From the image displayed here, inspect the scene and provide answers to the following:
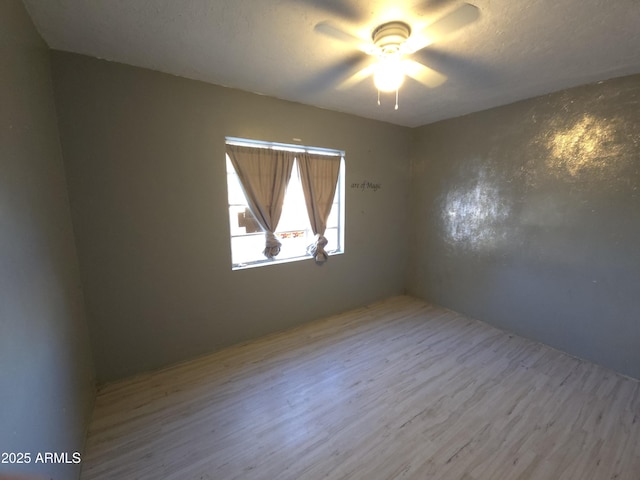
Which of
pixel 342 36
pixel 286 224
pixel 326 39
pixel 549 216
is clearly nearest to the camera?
pixel 342 36

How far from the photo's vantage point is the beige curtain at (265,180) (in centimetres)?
229

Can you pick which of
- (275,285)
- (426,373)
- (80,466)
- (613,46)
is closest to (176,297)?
(275,285)

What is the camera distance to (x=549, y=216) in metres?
2.34

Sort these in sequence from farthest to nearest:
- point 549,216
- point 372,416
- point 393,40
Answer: point 549,216
point 372,416
point 393,40

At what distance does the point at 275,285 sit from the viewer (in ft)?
8.52

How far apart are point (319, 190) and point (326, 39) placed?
1.44 metres

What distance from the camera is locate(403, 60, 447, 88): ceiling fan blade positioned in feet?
5.83

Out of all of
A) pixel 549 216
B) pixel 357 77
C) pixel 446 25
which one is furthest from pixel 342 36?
pixel 549 216

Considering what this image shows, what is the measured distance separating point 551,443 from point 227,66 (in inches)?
121

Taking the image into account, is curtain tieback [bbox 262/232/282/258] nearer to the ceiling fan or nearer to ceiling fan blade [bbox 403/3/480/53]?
the ceiling fan

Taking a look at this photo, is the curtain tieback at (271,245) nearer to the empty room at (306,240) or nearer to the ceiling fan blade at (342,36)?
the empty room at (306,240)

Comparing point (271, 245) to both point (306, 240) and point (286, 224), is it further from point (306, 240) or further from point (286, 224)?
point (306, 240)

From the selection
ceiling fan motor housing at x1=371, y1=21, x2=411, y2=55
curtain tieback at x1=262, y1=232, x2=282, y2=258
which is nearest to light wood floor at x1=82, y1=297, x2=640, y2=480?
curtain tieback at x1=262, y1=232, x2=282, y2=258

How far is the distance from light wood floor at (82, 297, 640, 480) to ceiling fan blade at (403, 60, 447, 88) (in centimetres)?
228
